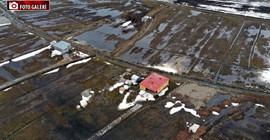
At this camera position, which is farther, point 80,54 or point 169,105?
point 80,54

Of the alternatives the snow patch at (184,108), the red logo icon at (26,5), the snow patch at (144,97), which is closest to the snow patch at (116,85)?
the snow patch at (144,97)

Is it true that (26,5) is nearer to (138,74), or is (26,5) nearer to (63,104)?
(63,104)

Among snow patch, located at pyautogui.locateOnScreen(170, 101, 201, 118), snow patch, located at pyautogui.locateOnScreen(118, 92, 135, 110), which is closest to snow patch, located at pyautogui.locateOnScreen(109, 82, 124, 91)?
snow patch, located at pyautogui.locateOnScreen(118, 92, 135, 110)

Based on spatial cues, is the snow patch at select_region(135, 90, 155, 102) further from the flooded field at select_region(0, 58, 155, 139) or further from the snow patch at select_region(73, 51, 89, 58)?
the snow patch at select_region(73, 51, 89, 58)

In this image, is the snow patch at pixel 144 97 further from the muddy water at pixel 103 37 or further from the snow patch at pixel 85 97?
the muddy water at pixel 103 37

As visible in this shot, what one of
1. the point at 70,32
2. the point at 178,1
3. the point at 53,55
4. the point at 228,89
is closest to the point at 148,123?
the point at 228,89

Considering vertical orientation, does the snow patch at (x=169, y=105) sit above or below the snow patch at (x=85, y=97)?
above

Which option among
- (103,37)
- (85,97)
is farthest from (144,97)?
(103,37)
